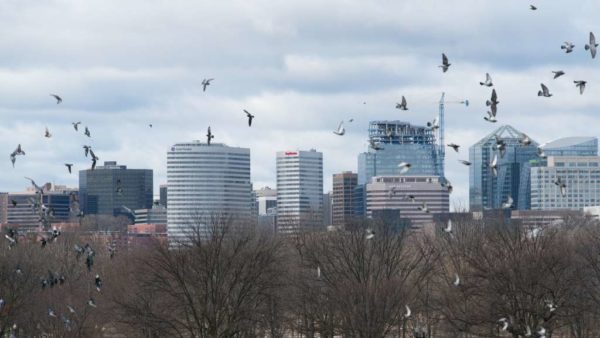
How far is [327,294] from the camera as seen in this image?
99562mm

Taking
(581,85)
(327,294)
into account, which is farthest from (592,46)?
(327,294)

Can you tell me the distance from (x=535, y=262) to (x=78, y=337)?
2766cm

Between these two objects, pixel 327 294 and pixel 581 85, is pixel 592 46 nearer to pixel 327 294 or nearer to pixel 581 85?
pixel 581 85

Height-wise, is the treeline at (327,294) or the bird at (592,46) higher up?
the bird at (592,46)

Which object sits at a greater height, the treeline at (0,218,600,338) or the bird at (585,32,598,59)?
the bird at (585,32,598,59)

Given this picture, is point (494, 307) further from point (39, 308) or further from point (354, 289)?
point (39, 308)

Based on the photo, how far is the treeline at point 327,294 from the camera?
297 ft

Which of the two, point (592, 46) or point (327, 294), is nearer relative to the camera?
point (592, 46)

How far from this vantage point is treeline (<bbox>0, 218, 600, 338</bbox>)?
297 ft

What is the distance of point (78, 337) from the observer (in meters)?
101

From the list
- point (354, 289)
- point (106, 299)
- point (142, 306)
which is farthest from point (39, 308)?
point (354, 289)

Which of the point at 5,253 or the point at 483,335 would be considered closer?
the point at 483,335

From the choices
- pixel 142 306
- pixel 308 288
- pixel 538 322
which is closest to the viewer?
pixel 538 322

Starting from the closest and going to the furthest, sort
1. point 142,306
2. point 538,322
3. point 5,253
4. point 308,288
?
point 538,322 < point 142,306 < point 308,288 < point 5,253
